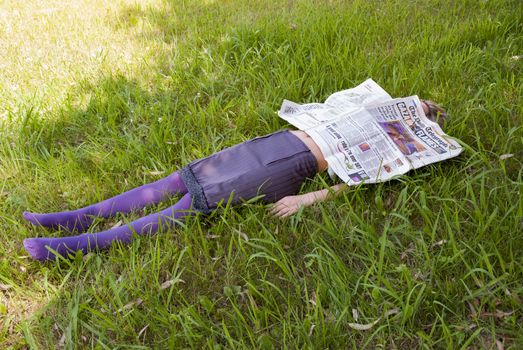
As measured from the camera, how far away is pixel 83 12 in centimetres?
482

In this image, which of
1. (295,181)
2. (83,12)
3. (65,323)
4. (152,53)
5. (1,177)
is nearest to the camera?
(65,323)

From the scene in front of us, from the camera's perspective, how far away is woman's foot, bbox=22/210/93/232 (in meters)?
2.19

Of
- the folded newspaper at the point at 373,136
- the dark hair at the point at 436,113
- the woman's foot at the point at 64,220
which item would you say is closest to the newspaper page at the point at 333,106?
the folded newspaper at the point at 373,136

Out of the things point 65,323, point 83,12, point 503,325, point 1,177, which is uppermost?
point 83,12

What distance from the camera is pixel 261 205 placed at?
222cm

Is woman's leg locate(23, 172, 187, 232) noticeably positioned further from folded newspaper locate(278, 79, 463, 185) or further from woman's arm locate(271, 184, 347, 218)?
folded newspaper locate(278, 79, 463, 185)

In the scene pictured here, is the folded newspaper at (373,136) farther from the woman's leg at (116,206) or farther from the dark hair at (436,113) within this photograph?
the woman's leg at (116,206)

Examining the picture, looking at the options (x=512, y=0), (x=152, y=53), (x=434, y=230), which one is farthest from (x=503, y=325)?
(x=512, y=0)

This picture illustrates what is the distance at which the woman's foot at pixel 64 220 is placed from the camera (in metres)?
2.19

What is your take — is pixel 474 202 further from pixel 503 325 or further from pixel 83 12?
pixel 83 12

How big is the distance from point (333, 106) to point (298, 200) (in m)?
0.81

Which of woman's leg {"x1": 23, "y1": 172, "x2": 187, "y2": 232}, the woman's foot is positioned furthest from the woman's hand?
the woman's foot

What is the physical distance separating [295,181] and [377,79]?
1301 mm

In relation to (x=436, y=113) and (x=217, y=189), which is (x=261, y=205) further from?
(x=436, y=113)
